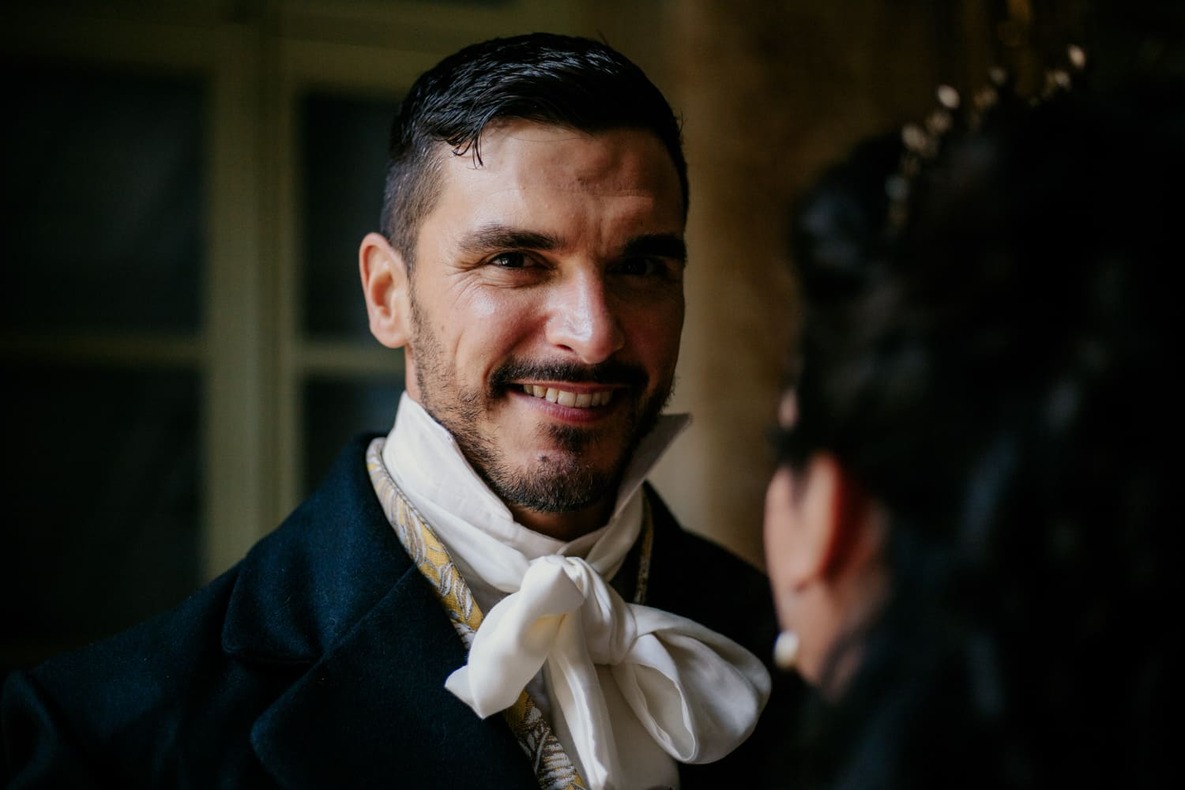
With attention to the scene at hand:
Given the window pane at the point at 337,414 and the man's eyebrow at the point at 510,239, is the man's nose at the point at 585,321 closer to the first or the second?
the man's eyebrow at the point at 510,239

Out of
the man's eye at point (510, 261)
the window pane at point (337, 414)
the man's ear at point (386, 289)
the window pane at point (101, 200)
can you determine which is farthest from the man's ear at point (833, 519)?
the window pane at point (101, 200)

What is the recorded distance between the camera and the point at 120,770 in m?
1.26

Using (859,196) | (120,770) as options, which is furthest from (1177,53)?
(120,770)

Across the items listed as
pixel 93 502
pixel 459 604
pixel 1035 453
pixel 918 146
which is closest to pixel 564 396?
pixel 459 604

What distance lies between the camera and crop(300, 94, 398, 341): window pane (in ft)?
9.11

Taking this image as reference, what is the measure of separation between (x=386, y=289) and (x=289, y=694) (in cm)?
61

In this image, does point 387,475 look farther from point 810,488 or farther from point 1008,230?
point 1008,230

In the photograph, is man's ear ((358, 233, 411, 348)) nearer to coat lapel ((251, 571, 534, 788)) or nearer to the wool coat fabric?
the wool coat fabric

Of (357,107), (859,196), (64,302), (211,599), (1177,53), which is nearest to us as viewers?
(859,196)

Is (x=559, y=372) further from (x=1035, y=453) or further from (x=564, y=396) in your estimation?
(x=1035, y=453)

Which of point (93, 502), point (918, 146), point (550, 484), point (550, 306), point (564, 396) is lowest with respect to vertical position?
point (93, 502)

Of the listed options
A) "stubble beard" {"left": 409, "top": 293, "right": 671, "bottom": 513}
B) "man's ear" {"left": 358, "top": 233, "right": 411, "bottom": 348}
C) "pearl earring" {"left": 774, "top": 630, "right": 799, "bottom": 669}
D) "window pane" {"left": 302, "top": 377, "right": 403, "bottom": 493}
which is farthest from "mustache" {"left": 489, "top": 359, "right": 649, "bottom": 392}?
"window pane" {"left": 302, "top": 377, "right": 403, "bottom": 493}

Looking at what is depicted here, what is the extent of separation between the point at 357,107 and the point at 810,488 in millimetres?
2210

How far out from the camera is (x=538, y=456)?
57.5 inches
